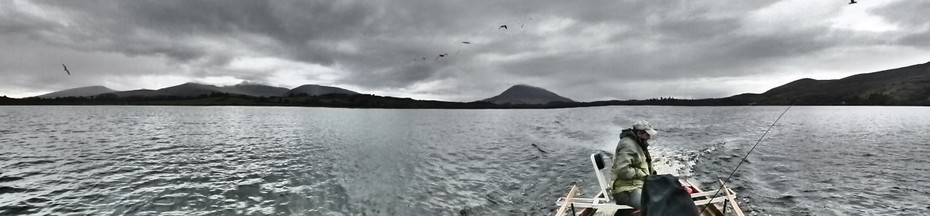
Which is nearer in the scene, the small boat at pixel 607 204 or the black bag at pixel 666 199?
the black bag at pixel 666 199

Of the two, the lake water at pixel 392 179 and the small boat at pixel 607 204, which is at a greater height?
the small boat at pixel 607 204

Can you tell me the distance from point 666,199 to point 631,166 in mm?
2339

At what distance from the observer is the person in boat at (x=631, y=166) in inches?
400

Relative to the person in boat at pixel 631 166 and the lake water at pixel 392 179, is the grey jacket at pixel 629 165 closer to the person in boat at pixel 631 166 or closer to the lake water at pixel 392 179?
the person in boat at pixel 631 166

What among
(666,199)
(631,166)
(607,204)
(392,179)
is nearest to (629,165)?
(631,166)

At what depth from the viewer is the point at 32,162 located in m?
24.5

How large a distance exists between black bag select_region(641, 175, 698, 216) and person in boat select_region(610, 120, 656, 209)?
5.23ft

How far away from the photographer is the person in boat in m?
10.1

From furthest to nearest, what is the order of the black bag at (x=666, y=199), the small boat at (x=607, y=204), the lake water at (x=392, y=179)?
the lake water at (x=392, y=179), the small boat at (x=607, y=204), the black bag at (x=666, y=199)

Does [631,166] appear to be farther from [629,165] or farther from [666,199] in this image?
[666,199]

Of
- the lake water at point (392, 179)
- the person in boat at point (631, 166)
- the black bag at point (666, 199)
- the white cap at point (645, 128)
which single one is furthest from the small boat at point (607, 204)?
the lake water at point (392, 179)

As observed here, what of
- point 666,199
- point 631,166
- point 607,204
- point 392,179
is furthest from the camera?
point 392,179

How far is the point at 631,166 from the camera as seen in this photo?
10.3m

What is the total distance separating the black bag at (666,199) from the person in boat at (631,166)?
1595 millimetres
